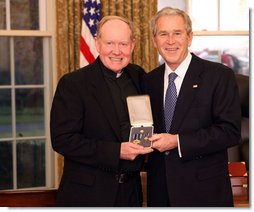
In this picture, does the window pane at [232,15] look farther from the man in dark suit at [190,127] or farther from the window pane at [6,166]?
the man in dark suit at [190,127]

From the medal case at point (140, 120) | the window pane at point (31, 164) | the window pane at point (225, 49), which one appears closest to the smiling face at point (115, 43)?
the medal case at point (140, 120)

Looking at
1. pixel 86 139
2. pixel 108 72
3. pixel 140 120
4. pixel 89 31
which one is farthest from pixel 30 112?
pixel 140 120

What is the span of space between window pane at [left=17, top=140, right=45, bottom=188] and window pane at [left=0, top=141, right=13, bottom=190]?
0.10 meters

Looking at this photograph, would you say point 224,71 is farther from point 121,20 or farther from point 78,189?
point 78,189

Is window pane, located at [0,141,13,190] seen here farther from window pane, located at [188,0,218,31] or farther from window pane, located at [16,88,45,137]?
window pane, located at [188,0,218,31]

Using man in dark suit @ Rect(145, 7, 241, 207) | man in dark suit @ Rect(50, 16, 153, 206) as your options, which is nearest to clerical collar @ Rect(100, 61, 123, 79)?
man in dark suit @ Rect(50, 16, 153, 206)

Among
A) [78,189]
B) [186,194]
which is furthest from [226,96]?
[78,189]

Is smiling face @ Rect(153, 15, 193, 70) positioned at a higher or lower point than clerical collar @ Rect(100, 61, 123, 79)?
higher

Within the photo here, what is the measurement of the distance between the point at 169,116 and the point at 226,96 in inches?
11.0

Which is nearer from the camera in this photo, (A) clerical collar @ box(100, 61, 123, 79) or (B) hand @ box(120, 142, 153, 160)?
(B) hand @ box(120, 142, 153, 160)

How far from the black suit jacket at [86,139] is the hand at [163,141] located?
15 centimetres

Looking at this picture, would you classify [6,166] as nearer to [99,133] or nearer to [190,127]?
[99,133]

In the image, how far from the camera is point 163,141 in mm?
2166

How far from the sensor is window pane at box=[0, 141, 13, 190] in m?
5.59
